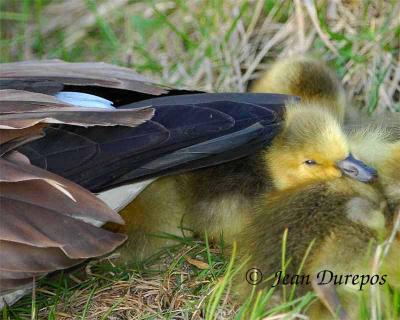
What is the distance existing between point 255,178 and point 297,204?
0.24 m

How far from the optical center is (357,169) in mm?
1950

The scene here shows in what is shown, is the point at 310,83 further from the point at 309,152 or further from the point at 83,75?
the point at 83,75

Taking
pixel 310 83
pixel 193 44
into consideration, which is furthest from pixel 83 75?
pixel 193 44

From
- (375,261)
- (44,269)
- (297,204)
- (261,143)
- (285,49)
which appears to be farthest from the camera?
(285,49)

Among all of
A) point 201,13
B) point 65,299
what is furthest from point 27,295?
point 201,13

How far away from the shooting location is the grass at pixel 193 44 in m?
2.15

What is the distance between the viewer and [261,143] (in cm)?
206

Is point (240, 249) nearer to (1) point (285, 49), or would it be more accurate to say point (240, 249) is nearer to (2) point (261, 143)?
(2) point (261, 143)
